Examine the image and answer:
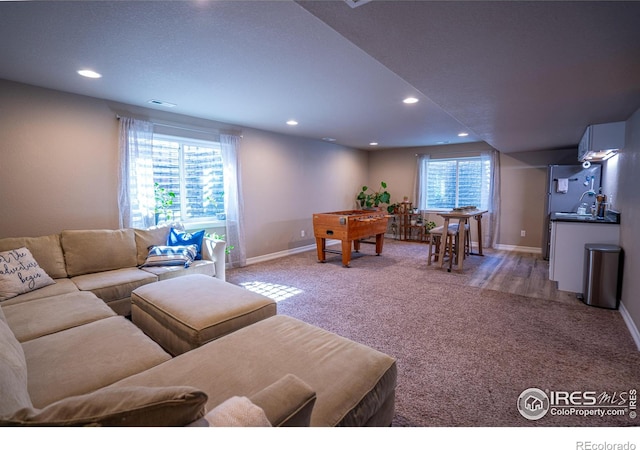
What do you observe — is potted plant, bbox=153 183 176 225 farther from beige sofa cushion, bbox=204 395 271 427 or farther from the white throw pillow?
beige sofa cushion, bbox=204 395 271 427

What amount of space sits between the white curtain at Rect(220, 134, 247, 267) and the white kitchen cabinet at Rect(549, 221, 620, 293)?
4.29 metres

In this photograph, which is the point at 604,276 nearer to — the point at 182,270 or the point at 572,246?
the point at 572,246

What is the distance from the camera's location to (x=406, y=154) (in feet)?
25.0

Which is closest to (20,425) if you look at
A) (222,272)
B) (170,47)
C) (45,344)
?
(45,344)

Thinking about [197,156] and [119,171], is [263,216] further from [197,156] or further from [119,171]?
[119,171]

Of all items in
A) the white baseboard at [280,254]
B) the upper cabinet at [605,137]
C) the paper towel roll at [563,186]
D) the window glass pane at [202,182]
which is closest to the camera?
the upper cabinet at [605,137]

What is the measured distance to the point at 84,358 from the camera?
1.37 metres

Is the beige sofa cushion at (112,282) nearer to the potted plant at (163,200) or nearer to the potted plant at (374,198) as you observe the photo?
the potted plant at (163,200)

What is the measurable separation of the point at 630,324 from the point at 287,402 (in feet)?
11.1

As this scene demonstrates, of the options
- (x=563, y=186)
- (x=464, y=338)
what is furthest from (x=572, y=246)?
(x=464, y=338)

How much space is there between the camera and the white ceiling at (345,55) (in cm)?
146

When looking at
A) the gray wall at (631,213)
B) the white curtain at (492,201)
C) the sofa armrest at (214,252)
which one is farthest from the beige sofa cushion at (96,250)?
the white curtain at (492,201)

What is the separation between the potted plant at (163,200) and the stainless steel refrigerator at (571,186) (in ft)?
19.9

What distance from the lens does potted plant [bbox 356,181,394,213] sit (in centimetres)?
768
